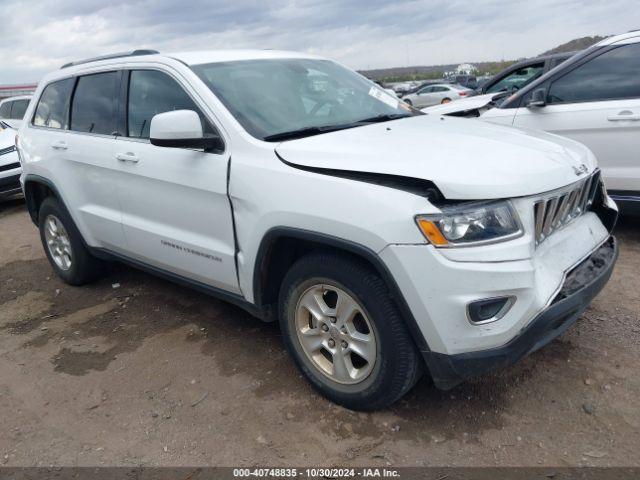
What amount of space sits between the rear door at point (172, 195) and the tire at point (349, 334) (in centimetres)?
50

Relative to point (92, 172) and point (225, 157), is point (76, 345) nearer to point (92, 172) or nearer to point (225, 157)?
point (92, 172)

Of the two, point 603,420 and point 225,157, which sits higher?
point 225,157

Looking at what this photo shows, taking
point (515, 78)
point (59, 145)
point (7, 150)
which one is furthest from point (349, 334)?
point (515, 78)

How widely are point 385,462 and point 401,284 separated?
0.82 metres

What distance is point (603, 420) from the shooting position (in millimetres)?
2682

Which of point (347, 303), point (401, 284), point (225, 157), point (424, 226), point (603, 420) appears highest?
point (225, 157)

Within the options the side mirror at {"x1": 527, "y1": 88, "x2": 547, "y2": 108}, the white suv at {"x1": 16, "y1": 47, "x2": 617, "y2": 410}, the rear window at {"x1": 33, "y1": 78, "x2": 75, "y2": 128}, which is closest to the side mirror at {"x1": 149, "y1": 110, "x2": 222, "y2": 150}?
the white suv at {"x1": 16, "y1": 47, "x2": 617, "y2": 410}

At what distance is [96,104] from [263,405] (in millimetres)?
2606

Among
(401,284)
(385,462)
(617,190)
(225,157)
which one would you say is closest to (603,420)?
(385,462)

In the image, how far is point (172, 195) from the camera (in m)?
3.44

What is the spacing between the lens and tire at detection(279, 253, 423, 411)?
253cm

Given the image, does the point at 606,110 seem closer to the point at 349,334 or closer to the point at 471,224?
the point at 471,224

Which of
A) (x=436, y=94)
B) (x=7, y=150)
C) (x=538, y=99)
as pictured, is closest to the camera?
(x=538, y=99)

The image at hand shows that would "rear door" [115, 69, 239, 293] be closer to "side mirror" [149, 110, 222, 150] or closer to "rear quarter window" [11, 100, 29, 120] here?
"side mirror" [149, 110, 222, 150]
